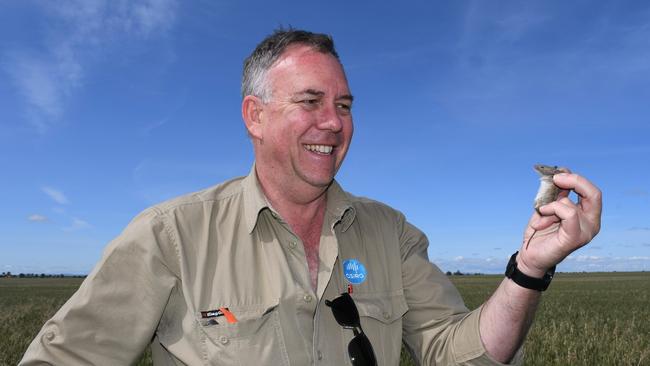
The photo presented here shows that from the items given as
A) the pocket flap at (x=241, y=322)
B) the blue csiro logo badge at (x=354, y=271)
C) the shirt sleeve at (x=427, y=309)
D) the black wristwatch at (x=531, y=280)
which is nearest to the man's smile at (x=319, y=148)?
→ the blue csiro logo badge at (x=354, y=271)

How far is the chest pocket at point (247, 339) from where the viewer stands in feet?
8.68

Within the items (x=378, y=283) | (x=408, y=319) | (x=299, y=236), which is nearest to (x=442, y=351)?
(x=408, y=319)

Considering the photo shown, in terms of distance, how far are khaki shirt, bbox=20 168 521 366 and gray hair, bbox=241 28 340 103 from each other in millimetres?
550

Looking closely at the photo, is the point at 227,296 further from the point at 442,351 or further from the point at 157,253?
the point at 442,351

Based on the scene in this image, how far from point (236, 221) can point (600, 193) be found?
5.90ft

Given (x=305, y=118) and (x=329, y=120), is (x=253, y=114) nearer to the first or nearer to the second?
(x=305, y=118)

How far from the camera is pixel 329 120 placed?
310cm

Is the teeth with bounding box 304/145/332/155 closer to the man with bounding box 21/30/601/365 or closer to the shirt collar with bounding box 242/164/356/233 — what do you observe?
the man with bounding box 21/30/601/365

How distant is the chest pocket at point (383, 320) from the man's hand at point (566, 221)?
36.5 inches

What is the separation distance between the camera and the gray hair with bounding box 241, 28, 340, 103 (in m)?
3.21

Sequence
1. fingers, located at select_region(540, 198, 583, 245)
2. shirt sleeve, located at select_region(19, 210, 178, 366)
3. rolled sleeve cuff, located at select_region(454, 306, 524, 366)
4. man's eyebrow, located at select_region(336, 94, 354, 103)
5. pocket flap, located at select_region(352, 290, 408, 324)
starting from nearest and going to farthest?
1. fingers, located at select_region(540, 198, 583, 245)
2. shirt sleeve, located at select_region(19, 210, 178, 366)
3. rolled sleeve cuff, located at select_region(454, 306, 524, 366)
4. pocket flap, located at select_region(352, 290, 408, 324)
5. man's eyebrow, located at select_region(336, 94, 354, 103)

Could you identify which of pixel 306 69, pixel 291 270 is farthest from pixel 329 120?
pixel 291 270

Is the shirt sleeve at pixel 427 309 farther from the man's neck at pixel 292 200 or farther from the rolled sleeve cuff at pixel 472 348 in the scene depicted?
the man's neck at pixel 292 200

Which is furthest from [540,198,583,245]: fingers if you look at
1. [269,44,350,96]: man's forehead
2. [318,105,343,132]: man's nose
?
[269,44,350,96]: man's forehead
